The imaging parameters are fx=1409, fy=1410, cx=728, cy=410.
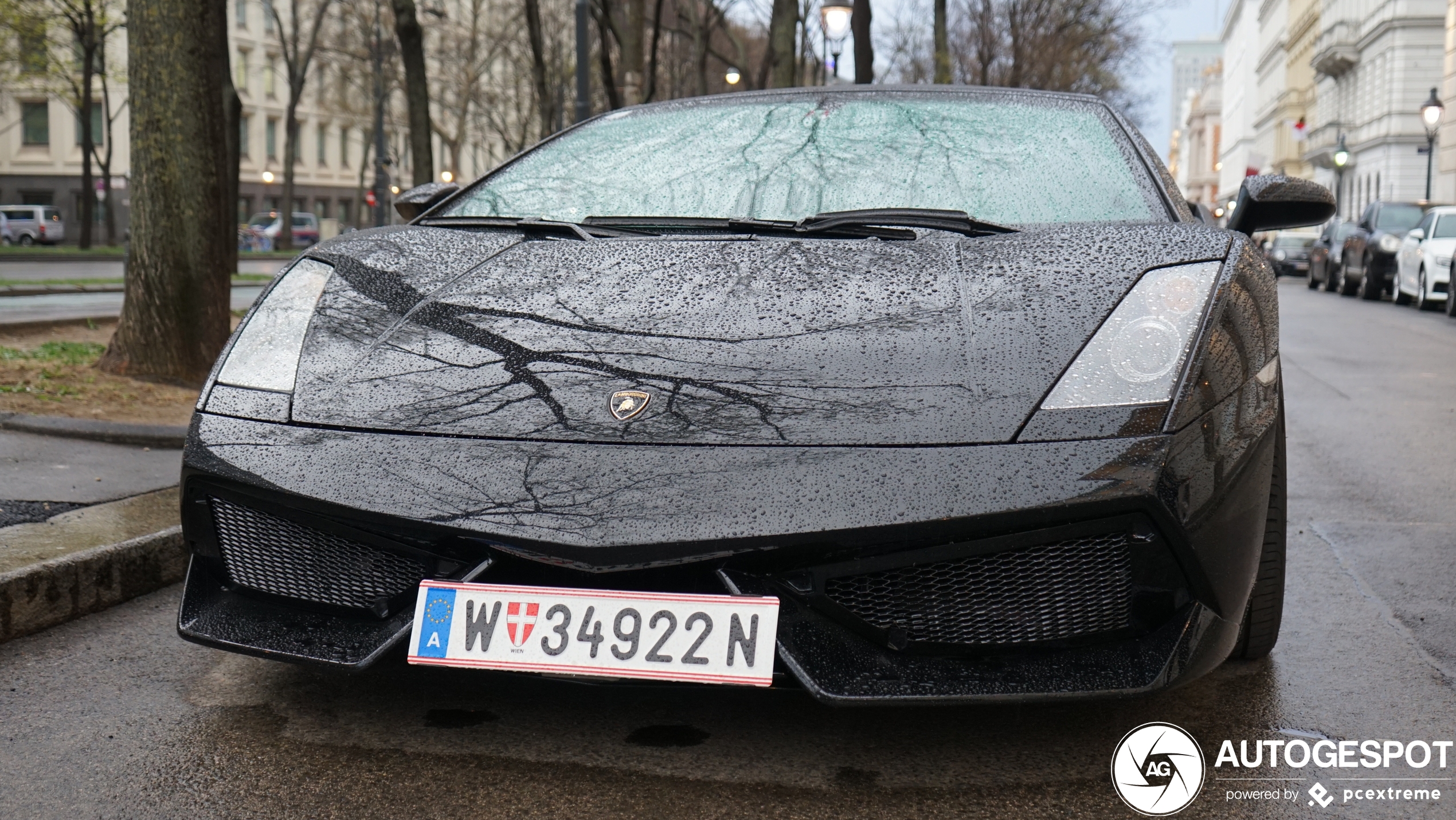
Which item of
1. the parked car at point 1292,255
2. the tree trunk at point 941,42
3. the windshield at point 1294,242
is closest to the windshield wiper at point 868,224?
the tree trunk at point 941,42

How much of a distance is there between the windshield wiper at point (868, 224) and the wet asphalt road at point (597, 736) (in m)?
0.94

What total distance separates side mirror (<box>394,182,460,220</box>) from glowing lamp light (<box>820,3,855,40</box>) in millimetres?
14982

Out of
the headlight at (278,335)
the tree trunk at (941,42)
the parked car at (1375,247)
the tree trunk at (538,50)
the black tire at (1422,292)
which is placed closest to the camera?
the headlight at (278,335)

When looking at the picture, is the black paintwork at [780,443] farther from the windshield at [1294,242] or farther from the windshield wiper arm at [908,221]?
the windshield at [1294,242]

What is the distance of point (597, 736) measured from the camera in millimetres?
2443

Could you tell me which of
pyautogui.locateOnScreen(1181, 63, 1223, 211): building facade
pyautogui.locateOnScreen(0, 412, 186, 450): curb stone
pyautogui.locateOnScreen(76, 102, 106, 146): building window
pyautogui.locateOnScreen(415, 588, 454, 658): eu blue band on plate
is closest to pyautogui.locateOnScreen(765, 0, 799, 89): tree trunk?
pyautogui.locateOnScreen(0, 412, 186, 450): curb stone

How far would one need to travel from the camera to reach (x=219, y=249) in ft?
23.1

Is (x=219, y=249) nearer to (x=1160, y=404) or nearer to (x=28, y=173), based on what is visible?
(x=1160, y=404)

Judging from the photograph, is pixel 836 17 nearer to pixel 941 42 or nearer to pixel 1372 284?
pixel 941 42

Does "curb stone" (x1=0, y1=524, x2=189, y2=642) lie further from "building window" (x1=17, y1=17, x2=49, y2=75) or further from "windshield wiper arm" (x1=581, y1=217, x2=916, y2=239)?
"building window" (x1=17, y1=17, x2=49, y2=75)

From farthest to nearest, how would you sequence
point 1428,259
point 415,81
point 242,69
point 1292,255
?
point 242,69
point 1292,255
point 1428,259
point 415,81

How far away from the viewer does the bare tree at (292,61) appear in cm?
3628

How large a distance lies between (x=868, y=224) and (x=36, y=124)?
2104 inches

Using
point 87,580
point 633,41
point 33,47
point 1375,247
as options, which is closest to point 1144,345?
point 87,580
